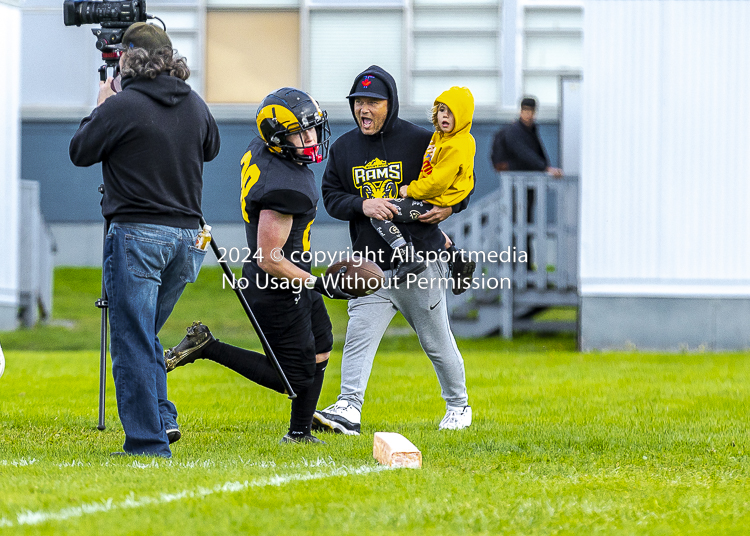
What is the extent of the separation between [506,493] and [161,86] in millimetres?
2485

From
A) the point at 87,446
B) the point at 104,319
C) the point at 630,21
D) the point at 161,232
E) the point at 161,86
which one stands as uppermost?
the point at 630,21

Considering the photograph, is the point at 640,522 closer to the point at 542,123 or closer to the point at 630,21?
the point at 630,21

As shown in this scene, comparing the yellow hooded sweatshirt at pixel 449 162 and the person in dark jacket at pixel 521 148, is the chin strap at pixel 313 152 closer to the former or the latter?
the yellow hooded sweatshirt at pixel 449 162

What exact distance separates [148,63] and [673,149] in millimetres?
8439

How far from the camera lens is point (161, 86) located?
5387mm

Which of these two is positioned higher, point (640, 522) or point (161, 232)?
point (161, 232)

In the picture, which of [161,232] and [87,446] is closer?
[161,232]

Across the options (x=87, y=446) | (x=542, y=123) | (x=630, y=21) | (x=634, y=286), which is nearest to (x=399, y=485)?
(x=87, y=446)

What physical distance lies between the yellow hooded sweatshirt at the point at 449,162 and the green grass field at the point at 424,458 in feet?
4.68

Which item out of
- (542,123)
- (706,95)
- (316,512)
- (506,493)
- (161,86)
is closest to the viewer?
(316,512)

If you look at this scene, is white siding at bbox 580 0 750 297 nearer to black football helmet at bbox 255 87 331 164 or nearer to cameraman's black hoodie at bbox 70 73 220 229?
black football helmet at bbox 255 87 331 164

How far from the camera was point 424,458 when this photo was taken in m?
5.63

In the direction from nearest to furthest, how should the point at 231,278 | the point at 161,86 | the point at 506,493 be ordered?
the point at 506,493
the point at 161,86
the point at 231,278

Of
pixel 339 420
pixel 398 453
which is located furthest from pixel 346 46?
pixel 398 453
